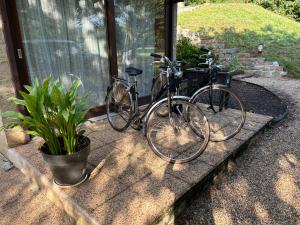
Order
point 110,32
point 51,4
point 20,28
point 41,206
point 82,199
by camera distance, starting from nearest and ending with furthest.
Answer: point 82,199 < point 41,206 < point 20,28 < point 51,4 < point 110,32

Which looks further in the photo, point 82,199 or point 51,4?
point 51,4

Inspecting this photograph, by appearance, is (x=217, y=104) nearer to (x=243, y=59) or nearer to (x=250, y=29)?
(x=243, y=59)

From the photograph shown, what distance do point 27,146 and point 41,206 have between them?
998 mm

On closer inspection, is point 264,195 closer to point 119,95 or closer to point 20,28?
point 119,95

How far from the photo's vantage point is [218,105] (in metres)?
3.71

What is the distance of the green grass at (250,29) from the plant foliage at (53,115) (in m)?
8.22

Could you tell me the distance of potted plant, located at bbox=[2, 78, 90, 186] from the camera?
198 centimetres

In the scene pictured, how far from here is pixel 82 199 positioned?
2.05m

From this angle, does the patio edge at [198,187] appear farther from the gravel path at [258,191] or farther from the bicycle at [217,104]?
the bicycle at [217,104]

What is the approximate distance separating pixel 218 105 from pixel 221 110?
0.16m

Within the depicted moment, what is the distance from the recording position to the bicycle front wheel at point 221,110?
3030 mm

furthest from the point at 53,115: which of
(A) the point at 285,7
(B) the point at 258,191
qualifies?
(A) the point at 285,7

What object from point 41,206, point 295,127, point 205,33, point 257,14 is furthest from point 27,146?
point 257,14

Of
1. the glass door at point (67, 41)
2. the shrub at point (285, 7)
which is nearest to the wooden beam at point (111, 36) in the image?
the glass door at point (67, 41)
